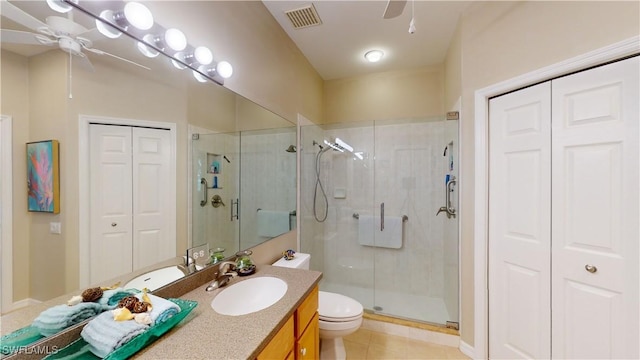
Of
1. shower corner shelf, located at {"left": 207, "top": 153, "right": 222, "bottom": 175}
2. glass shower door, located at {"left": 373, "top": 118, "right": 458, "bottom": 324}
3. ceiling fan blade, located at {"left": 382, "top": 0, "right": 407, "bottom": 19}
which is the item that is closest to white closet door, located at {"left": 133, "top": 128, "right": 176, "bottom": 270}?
shower corner shelf, located at {"left": 207, "top": 153, "right": 222, "bottom": 175}

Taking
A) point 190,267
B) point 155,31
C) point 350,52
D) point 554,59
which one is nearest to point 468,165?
point 554,59

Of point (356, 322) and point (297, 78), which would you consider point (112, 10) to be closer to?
point (297, 78)

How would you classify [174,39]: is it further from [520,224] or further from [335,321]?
[520,224]

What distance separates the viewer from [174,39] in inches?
44.9

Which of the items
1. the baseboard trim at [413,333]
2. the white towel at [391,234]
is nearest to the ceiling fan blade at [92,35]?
the baseboard trim at [413,333]

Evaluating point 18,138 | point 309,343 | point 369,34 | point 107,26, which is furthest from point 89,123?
point 369,34

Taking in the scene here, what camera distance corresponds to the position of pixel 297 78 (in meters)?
2.58

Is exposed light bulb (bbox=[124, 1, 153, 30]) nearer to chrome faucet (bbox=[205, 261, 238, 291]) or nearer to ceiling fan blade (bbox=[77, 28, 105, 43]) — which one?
ceiling fan blade (bbox=[77, 28, 105, 43])

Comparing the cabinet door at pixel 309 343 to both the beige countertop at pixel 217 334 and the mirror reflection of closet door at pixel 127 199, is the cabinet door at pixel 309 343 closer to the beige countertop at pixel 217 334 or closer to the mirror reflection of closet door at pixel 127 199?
the beige countertop at pixel 217 334

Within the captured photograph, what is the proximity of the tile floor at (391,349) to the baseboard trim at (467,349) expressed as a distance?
28 mm

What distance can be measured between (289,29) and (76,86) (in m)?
1.88

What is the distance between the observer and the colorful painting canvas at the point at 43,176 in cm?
71

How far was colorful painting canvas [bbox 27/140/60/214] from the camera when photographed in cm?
71

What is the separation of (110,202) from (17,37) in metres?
0.54
